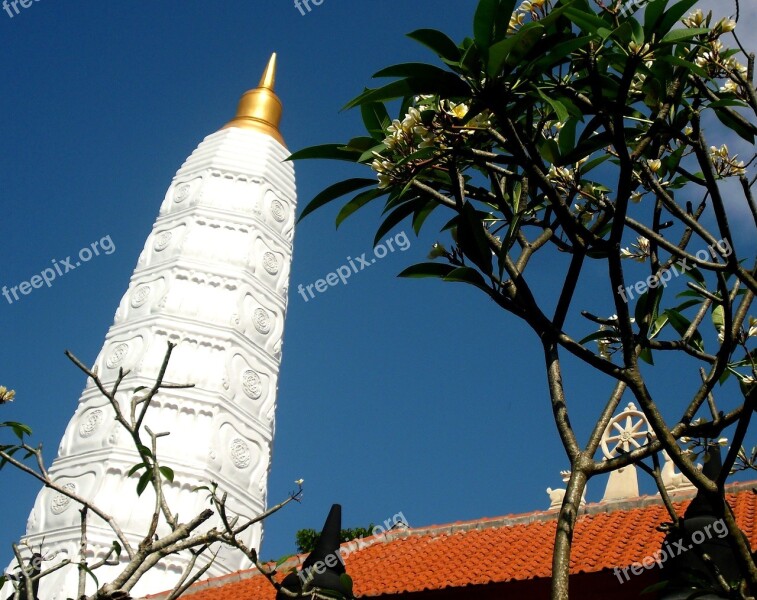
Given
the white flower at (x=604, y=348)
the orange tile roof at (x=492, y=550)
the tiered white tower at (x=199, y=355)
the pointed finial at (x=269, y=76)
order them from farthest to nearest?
1. the pointed finial at (x=269, y=76)
2. the tiered white tower at (x=199, y=355)
3. the orange tile roof at (x=492, y=550)
4. the white flower at (x=604, y=348)

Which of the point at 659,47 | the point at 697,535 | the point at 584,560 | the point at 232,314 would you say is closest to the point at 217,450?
the point at 232,314

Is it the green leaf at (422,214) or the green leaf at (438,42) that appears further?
the green leaf at (422,214)

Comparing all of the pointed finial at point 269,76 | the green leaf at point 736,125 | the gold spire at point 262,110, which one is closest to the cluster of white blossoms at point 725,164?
the green leaf at point 736,125

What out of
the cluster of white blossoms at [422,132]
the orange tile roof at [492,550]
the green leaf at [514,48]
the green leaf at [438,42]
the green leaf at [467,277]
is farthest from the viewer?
the orange tile roof at [492,550]

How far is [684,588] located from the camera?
306 centimetres

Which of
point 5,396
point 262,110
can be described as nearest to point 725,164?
point 5,396

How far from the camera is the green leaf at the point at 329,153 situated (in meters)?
2.93

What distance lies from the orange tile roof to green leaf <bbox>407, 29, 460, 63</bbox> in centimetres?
557

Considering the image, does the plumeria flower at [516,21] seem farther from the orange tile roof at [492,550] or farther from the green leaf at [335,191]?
the orange tile roof at [492,550]

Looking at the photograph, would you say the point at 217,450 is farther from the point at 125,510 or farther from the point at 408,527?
the point at 408,527

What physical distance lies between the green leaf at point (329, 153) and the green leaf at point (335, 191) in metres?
0.09

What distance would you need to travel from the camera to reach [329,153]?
2977mm

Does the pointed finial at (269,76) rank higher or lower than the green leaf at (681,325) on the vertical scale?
higher

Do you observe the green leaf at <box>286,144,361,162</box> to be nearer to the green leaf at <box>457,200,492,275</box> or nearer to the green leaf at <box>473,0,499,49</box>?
the green leaf at <box>457,200,492,275</box>
